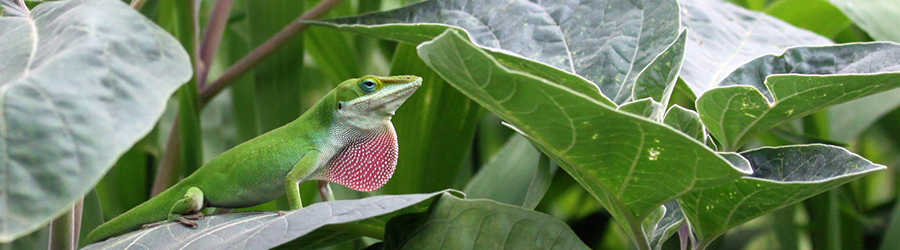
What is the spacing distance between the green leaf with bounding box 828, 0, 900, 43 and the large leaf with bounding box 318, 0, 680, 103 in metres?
0.61

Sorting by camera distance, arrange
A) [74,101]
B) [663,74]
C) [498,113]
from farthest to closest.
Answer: [663,74], [498,113], [74,101]

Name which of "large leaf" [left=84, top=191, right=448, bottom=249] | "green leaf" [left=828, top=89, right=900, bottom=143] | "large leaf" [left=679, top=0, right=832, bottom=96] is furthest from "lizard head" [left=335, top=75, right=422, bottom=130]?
"green leaf" [left=828, top=89, right=900, bottom=143]

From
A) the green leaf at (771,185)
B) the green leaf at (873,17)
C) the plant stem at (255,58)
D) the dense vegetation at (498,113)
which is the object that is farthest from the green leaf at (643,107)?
the green leaf at (873,17)

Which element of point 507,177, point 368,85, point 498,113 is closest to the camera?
point 498,113

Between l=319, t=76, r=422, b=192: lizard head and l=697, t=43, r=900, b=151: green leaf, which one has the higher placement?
l=697, t=43, r=900, b=151: green leaf

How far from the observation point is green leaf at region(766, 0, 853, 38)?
128 centimetres

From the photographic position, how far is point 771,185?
53 cm

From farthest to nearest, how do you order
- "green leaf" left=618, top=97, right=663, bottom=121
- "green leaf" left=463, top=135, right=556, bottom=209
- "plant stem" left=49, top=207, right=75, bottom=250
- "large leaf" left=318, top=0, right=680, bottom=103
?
"green leaf" left=463, top=135, right=556, bottom=209 → "large leaf" left=318, top=0, right=680, bottom=103 → "plant stem" left=49, top=207, right=75, bottom=250 → "green leaf" left=618, top=97, right=663, bottom=121

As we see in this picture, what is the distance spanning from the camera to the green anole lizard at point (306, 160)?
86cm

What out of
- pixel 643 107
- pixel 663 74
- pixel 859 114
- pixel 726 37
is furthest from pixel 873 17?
pixel 643 107

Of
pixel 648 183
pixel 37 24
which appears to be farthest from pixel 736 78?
pixel 37 24

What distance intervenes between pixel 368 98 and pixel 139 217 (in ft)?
1.26

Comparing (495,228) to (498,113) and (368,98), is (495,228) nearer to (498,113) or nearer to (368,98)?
(498,113)

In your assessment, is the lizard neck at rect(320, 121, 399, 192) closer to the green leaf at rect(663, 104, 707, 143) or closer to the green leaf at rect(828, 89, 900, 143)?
the green leaf at rect(663, 104, 707, 143)
